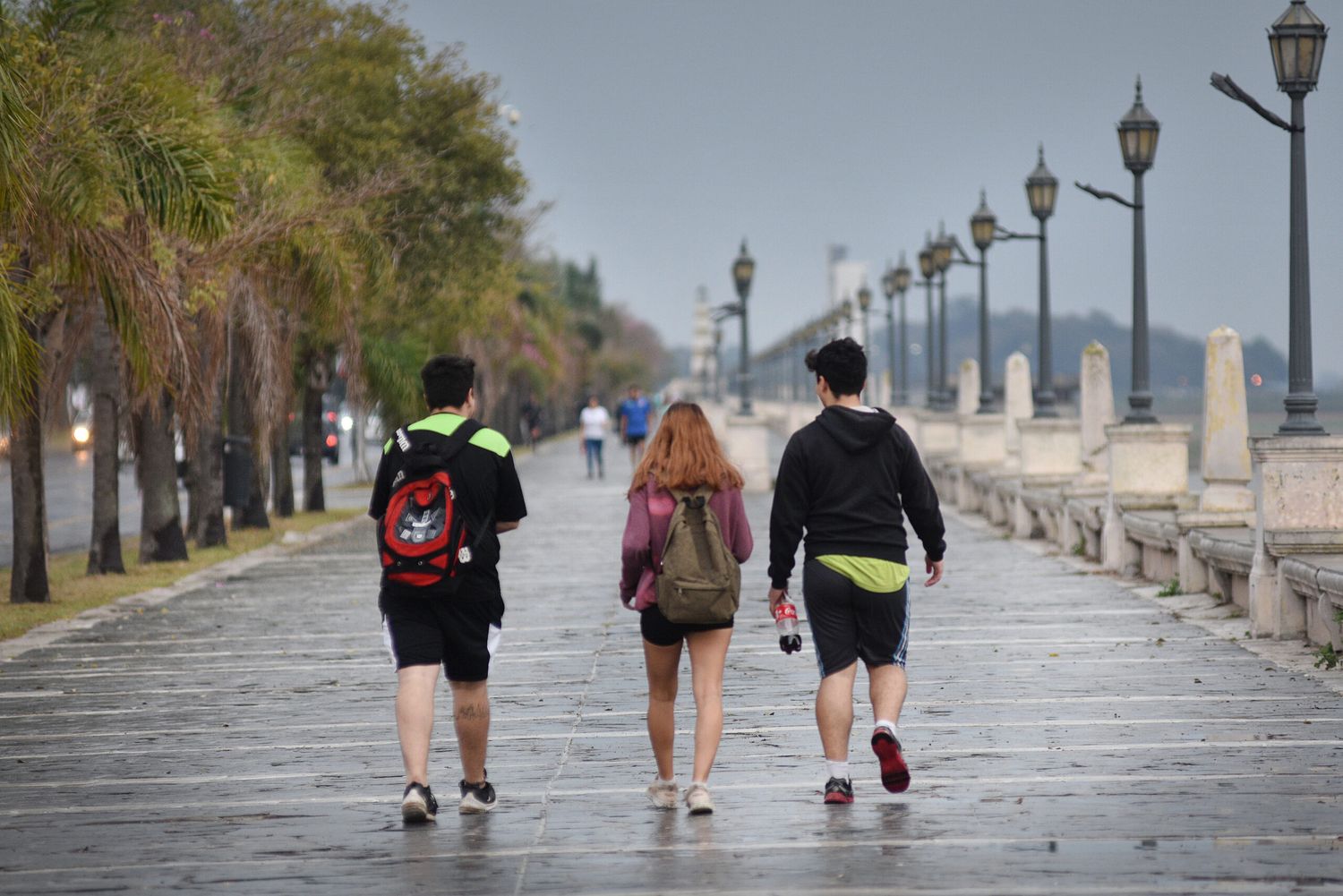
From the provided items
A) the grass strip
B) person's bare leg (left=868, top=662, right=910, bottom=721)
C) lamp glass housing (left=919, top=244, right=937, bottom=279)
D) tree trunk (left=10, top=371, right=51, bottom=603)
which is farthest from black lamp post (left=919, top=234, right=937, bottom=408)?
person's bare leg (left=868, top=662, right=910, bottom=721)

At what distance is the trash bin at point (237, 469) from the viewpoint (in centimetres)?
2733

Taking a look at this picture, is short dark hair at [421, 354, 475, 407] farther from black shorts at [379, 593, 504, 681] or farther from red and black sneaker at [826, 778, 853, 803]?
red and black sneaker at [826, 778, 853, 803]

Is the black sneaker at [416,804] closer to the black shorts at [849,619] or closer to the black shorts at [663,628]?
the black shorts at [663,628]

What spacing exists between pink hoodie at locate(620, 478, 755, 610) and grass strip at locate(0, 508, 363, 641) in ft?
30.4

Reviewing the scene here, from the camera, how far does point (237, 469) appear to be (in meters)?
27.7

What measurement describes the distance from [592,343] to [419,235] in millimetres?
87635

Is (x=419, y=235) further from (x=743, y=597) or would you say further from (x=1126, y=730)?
(x=1126, y=730)

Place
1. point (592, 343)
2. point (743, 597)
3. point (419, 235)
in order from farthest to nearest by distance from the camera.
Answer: point (592, 343) < point (419, 235) < point (743, 597)

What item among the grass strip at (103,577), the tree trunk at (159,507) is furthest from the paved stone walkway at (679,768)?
the tree trunk at (159,507)

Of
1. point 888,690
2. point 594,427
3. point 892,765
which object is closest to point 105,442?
point 888,690

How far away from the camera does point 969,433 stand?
32562 mm

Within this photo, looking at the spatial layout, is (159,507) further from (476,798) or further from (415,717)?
(415,717)

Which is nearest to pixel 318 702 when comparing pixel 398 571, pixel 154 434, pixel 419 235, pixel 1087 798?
pixel 398 571

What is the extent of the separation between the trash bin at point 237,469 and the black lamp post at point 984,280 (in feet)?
42.3
